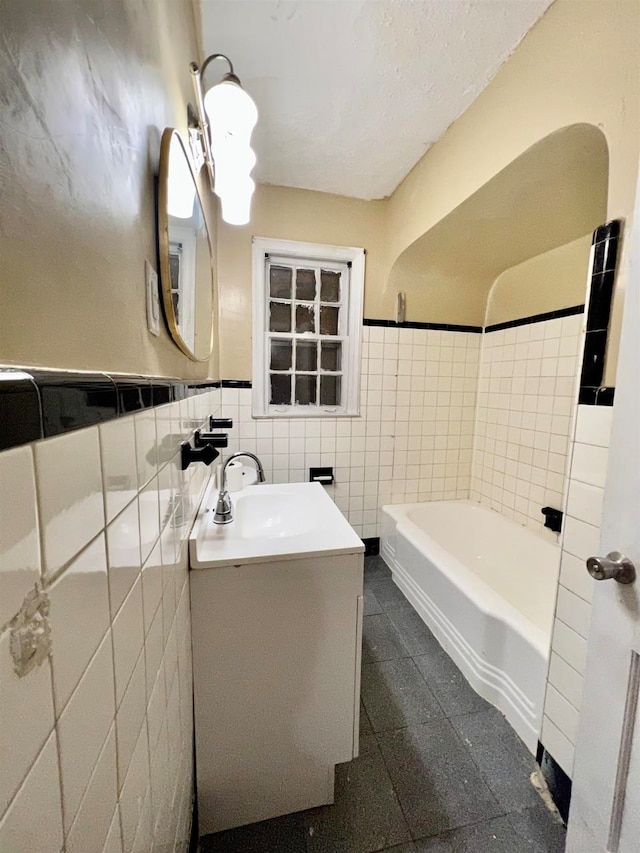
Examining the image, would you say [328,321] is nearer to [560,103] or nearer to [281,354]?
[281,354]

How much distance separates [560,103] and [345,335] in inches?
52.7

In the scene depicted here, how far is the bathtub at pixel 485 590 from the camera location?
1165mm

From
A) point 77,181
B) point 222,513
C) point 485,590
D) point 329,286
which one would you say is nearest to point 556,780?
point 485,590

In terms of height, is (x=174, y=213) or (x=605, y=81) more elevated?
(x=605, y=81)

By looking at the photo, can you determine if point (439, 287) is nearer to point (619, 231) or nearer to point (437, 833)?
point (619, 231)

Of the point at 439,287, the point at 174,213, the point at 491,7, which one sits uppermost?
the point at 491,7

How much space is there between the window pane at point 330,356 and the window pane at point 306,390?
0.12m

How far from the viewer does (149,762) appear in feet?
1.67

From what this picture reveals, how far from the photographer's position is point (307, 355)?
218 cm

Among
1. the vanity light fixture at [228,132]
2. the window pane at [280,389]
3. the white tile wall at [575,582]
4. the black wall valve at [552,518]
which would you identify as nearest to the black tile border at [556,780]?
the white tile wall at [575,582]

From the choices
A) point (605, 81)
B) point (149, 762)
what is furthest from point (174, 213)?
point (605, 81)

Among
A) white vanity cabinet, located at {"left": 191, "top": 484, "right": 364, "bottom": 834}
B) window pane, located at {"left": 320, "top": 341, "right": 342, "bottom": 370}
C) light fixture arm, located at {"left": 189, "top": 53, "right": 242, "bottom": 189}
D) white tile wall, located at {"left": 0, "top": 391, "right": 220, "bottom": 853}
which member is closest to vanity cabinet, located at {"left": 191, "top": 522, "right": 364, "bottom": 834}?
white vanity cabinet, located at {"left": 191, "top": 484, "right": 364, "bottom": 834}

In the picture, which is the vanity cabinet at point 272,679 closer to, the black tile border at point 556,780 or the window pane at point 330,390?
the black tile border at point 556,780

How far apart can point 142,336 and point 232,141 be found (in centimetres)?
78
